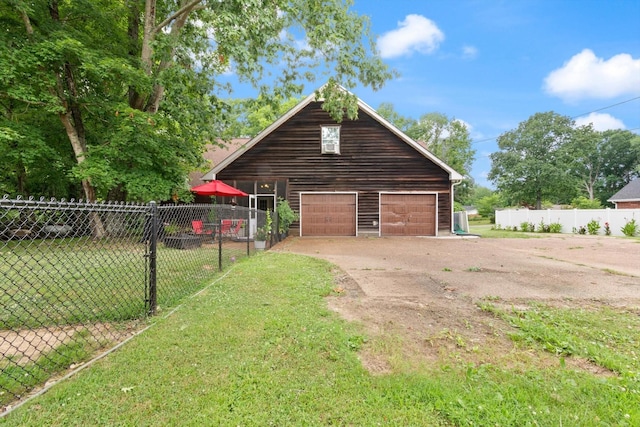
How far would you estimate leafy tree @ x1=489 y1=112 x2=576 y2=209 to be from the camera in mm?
37688

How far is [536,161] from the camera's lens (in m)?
38.2

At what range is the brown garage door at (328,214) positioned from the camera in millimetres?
15086

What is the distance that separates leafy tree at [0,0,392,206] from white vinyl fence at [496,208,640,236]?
52.7ft

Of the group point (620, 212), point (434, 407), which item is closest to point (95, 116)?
point (434, 407)

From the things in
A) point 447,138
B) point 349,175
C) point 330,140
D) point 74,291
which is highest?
point 447,138

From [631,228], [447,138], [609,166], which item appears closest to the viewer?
[631,228]

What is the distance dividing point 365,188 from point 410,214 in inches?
102

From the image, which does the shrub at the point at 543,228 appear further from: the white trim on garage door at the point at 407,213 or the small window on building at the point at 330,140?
the small window on building at the point at 330,140

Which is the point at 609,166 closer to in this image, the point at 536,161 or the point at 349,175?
the point at 536,161

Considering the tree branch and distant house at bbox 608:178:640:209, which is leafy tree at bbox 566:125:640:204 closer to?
distant house at bbox 608:178:640:209

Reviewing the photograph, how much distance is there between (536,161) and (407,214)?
33100 mm

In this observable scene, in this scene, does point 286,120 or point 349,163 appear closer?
point 286,120

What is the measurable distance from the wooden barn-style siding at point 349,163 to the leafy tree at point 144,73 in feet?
8.93

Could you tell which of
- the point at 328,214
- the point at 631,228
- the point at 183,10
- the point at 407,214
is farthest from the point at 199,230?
the point at 631,228
